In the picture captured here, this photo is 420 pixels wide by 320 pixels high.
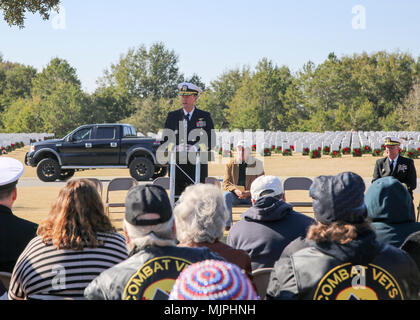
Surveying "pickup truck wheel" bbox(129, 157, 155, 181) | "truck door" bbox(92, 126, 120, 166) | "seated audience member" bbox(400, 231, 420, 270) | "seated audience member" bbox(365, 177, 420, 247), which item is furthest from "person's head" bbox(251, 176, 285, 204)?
"truck door" bbox(92, 126, 120, 166)

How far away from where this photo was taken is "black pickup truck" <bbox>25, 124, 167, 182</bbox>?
17766 mm

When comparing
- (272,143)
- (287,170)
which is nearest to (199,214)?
(287,170)

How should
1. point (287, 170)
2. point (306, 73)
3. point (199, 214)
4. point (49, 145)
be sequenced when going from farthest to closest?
point (306, 73) → point (287, 170) → point (49, 145) → point (199, 214)

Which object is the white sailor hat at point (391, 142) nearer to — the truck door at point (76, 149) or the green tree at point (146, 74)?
the truck door at point (76, 149)

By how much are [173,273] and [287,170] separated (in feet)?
63.0

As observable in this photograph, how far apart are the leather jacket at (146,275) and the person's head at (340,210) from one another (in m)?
0.61

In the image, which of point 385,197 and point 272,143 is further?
point 272,143

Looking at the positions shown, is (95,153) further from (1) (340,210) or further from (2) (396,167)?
(1) (340,210)

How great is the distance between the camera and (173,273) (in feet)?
7.85

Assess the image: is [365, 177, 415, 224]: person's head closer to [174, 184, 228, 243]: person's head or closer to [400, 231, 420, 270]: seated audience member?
[400, 231, 420, 270]: seated audience member

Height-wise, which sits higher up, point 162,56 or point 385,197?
point 162,56

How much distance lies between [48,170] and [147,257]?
16283 millimetres

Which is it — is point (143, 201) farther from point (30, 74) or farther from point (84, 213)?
point (30, 74)

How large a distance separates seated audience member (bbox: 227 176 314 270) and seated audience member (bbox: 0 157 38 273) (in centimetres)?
158
